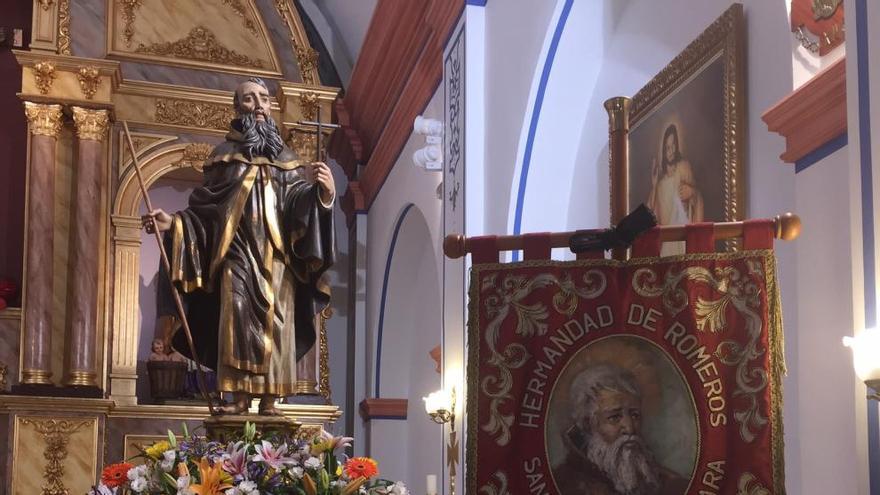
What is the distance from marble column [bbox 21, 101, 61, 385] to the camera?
9.01 m

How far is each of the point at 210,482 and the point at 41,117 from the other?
634cm

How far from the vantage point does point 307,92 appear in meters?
10.0

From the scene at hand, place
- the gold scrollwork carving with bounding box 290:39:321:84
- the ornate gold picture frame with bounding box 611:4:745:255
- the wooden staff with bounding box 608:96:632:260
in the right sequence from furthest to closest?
the gold scrollwork carving with bounding box 290:39:321:84, the ornate gold picture frame with bounding box 611:4:745:255, the wooden staff with bounding box 608:96:632:260

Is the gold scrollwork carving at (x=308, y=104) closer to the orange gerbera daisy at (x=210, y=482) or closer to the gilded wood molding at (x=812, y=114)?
the gilded wood molding at (x=812, y=114)

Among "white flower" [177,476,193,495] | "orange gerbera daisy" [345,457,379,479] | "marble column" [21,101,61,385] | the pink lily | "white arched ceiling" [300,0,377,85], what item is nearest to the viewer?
"white flower" [177,476,193,495]

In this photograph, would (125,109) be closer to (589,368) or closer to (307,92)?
(307,92)

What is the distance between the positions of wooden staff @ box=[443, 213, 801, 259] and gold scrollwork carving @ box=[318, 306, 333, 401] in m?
6.39

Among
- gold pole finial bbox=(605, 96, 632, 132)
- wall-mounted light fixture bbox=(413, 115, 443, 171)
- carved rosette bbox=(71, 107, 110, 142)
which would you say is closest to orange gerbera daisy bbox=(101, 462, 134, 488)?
gold pole finial bbox=(605, 96, 632, 132)

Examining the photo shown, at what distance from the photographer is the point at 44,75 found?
368 inches

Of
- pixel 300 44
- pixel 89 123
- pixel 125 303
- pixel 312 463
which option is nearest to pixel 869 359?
pixel 312 463

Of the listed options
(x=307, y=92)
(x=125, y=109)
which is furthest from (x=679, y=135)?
(x=125, y=109)

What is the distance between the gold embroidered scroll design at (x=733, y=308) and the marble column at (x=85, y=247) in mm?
6433

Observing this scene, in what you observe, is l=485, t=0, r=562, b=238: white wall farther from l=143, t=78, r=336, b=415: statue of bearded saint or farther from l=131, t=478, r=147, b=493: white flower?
l=131, t=478, r=147, b=493: white flower

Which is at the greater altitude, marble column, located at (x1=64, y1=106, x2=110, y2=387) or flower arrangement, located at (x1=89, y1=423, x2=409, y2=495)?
marble column, located at (x1=64, y1=106, x2=110, y2=387)
